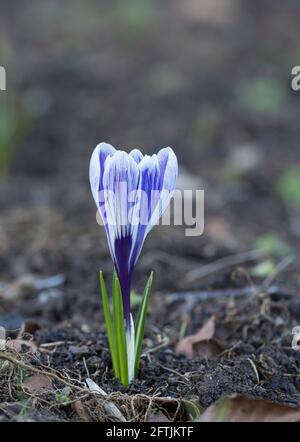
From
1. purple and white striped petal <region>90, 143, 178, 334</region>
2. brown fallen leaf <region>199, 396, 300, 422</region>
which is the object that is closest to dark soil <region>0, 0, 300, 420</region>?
brown fallen leaf <region>199, 396, 300, 422</region>

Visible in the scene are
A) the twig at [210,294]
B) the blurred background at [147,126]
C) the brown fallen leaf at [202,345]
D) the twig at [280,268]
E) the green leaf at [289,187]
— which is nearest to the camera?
the brown fallen leaf at [202,345]

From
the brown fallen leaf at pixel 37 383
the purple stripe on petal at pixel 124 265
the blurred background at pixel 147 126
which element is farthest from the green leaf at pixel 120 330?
the blurred background at pixel 147 126

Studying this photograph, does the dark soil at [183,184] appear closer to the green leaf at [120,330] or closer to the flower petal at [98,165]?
the green leaf at [120,330]

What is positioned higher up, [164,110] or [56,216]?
[164,110]

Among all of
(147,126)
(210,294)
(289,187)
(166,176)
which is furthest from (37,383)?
(147,126)

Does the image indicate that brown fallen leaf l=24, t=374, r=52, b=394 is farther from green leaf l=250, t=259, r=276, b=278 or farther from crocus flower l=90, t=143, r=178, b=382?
green leaf l=250, t=259, r=276, b=278
